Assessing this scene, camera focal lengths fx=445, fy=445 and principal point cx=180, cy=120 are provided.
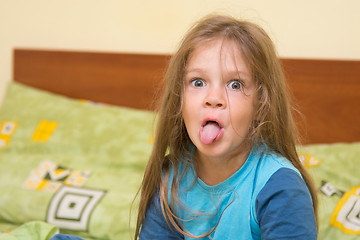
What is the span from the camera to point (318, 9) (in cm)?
159

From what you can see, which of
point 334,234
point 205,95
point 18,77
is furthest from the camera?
point 18,77

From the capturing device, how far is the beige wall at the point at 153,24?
159cm

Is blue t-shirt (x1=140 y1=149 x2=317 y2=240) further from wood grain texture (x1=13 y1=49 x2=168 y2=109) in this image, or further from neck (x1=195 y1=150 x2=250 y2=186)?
wood grain texture (x1=13 y1=49 x2=168 y2=109)

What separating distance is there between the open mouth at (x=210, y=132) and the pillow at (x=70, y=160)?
53 cm

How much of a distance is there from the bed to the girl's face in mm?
232

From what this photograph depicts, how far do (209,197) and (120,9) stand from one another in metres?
1.15

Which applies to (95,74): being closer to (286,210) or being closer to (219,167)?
(219,167)

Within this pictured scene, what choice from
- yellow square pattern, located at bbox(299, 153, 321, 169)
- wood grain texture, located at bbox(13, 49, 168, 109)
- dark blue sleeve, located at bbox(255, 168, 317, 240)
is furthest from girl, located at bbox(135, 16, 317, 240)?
wood grain texture, located at bbox(13, 49, 168, 109)

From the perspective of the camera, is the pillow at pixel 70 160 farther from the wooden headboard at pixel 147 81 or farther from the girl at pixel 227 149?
the girl at pixel 227 149

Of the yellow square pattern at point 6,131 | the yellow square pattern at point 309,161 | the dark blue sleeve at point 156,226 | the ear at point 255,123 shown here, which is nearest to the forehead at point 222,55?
the ear at point 255,123

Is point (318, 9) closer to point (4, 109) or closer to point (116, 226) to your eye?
point (116, 226)

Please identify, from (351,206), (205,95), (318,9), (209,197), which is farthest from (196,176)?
(318,9)

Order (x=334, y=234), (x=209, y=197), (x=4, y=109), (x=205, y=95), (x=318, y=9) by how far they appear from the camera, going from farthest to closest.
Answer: (x=4, y=109) < (x=318, y=9) < (x=334, y=234) < (x=209, y=197) < (x=205, y=95)

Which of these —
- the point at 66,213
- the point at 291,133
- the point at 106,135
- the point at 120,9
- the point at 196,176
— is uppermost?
the point at 120,9
